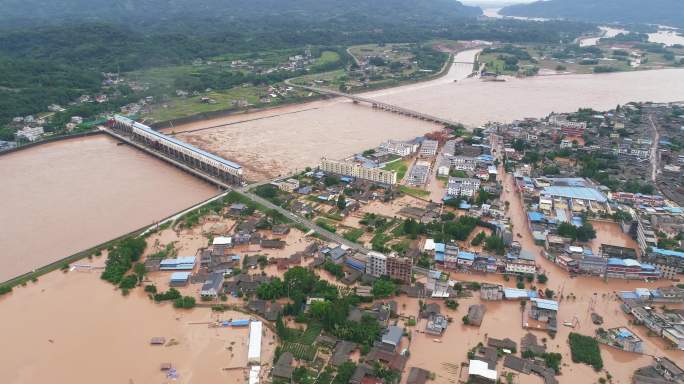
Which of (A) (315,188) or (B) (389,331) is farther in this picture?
(A) (315,188)

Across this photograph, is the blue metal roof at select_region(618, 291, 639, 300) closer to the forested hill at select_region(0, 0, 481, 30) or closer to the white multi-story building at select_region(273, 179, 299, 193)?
the white multi-story building at select_region(273, 179, 299, 193)

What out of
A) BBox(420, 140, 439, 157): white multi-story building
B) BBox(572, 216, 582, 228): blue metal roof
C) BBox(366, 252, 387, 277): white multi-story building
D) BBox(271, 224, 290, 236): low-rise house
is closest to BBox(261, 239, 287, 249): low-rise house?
BBox(271, 224, 290, 236): low-rise house

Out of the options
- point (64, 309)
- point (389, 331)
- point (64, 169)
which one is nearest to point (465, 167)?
point (389, 331)

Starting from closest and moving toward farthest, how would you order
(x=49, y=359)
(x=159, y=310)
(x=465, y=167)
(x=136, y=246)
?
(x=49, y=359), (x=159, y=310), (x=136, y=246), (x=465, y=167)

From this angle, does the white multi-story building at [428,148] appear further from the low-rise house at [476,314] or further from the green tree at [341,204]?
the low-rise house at [476,314]

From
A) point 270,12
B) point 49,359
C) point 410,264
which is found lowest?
point 49,359

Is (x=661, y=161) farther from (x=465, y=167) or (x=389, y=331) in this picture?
(x=389, y=331)
